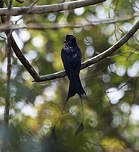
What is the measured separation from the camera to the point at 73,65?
460cm

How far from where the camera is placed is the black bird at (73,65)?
4516mm

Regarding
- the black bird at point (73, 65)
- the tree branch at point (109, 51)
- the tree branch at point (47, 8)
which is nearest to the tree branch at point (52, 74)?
the tree branch at point (109, 51)

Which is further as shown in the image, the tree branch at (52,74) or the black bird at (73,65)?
the black bird at (73,65)

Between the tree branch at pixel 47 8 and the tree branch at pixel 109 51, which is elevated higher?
the tree branch at pixel 47 8

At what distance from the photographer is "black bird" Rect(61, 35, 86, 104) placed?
14.8ft

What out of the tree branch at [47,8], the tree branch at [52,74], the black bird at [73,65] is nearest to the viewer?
the tree branch at [47,8]

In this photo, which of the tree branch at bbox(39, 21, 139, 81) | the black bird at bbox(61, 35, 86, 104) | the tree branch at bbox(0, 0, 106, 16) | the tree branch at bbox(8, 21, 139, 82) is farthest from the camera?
the black bird at bbox(61, 35, 86, 104)

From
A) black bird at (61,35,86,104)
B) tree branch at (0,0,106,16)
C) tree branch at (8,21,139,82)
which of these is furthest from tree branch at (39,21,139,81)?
tree branch at (0,0,106,16)

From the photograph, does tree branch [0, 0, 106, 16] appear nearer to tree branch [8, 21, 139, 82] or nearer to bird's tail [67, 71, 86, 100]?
tree branch [8, 21, 139, 82]

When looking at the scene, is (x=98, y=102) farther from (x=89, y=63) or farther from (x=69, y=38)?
(x=89, y=63)

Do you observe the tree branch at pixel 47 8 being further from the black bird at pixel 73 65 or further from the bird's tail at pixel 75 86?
the bird's tail at pixel 75 86

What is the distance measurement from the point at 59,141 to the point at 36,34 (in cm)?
568

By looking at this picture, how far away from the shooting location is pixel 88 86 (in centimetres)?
630

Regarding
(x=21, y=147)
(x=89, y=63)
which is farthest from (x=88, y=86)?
(x=21, y=147)
